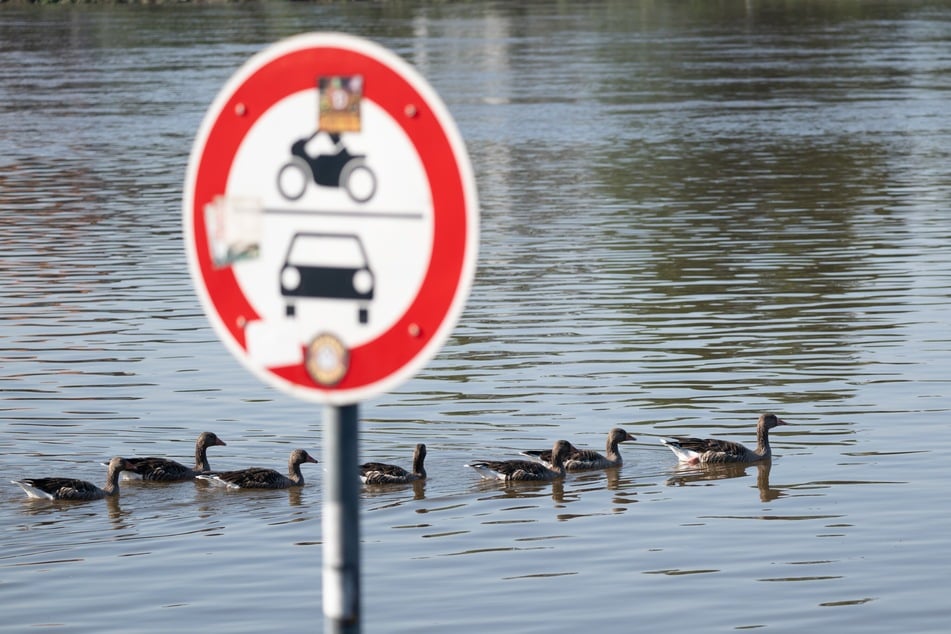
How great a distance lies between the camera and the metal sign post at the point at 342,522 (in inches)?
171

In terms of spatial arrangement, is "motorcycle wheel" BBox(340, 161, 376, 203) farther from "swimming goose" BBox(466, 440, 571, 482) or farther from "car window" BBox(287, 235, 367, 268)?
"swimming goose" BBox(466, 440, 571, 482)

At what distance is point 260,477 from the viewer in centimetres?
1728

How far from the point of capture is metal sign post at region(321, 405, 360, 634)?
434 cm

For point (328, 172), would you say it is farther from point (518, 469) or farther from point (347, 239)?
point (518, 469)

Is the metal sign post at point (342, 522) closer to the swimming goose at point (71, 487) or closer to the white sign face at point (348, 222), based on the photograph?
the white sign face at point (348, 222)

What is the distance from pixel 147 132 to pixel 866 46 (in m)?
43.0

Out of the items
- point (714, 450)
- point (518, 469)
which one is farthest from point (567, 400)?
point (518, 469)

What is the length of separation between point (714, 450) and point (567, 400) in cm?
329

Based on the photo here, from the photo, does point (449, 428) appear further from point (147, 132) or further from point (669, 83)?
point (669, 83)

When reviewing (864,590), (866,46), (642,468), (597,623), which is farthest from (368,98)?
(866,46)

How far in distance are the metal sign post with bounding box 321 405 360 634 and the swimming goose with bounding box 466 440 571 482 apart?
42.6ft

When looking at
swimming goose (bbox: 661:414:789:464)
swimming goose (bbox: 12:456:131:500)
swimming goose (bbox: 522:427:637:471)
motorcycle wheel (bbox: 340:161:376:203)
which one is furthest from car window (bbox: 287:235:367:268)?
swimming goose (bbox: 661:414:789:464)

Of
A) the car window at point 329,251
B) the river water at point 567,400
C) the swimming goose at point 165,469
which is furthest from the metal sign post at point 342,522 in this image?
the swimming goose at point 165,469

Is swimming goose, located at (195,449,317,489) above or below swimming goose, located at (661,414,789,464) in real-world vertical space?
below
